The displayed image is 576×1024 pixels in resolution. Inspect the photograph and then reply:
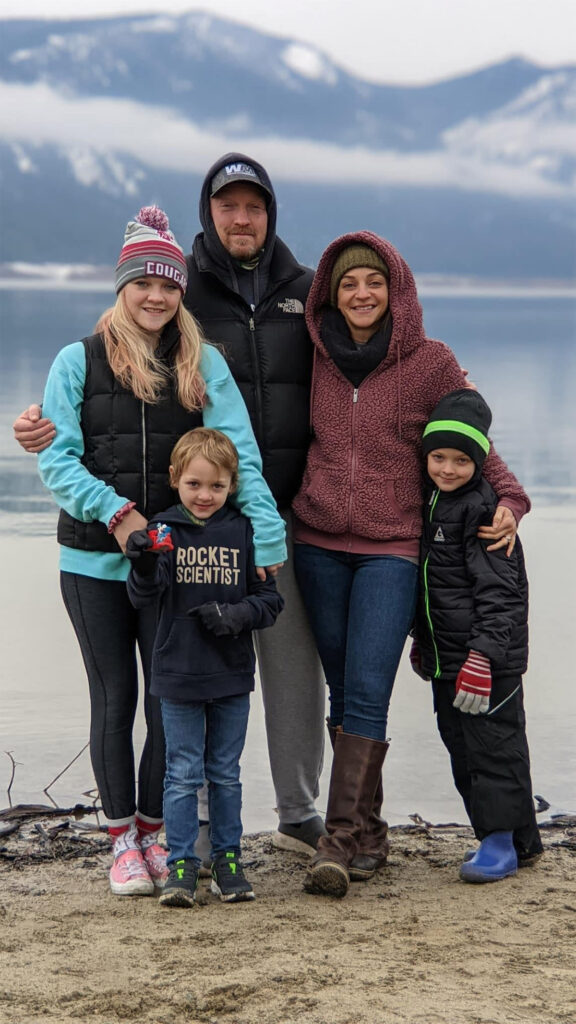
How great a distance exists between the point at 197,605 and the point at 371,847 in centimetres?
89

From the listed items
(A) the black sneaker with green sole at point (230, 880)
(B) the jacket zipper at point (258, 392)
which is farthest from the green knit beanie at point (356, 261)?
(A) the black sneaker with green sole at point (230, 880)

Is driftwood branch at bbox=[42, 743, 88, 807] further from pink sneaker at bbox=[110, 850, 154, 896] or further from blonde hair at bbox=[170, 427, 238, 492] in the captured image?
blonde hair at bbox=[170, 427, 238, 492]

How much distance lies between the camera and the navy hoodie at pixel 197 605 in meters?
3.10

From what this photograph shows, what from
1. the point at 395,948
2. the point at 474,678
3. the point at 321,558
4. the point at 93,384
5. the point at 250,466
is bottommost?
the point at 395,948

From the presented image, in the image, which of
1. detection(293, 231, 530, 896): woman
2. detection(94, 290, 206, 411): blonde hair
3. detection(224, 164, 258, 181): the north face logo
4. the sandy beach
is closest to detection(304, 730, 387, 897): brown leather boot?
detection(293, 231, 530, 896): woman

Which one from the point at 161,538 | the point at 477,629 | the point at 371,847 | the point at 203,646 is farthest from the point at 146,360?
the point at 371,847

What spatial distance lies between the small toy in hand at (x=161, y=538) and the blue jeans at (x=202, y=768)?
0.39 metres

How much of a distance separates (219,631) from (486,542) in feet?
2.46

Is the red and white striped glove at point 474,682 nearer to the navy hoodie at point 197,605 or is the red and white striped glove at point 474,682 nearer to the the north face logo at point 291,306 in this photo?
the navy hoodie at point 197,605

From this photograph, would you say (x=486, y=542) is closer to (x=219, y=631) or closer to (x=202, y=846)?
(x=219, y=631)

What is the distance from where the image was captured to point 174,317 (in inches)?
131

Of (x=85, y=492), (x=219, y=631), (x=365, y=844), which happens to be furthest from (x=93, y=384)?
(x=365, y=844)

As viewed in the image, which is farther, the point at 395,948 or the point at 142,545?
the point at 142,545

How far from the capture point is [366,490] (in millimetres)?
3336
